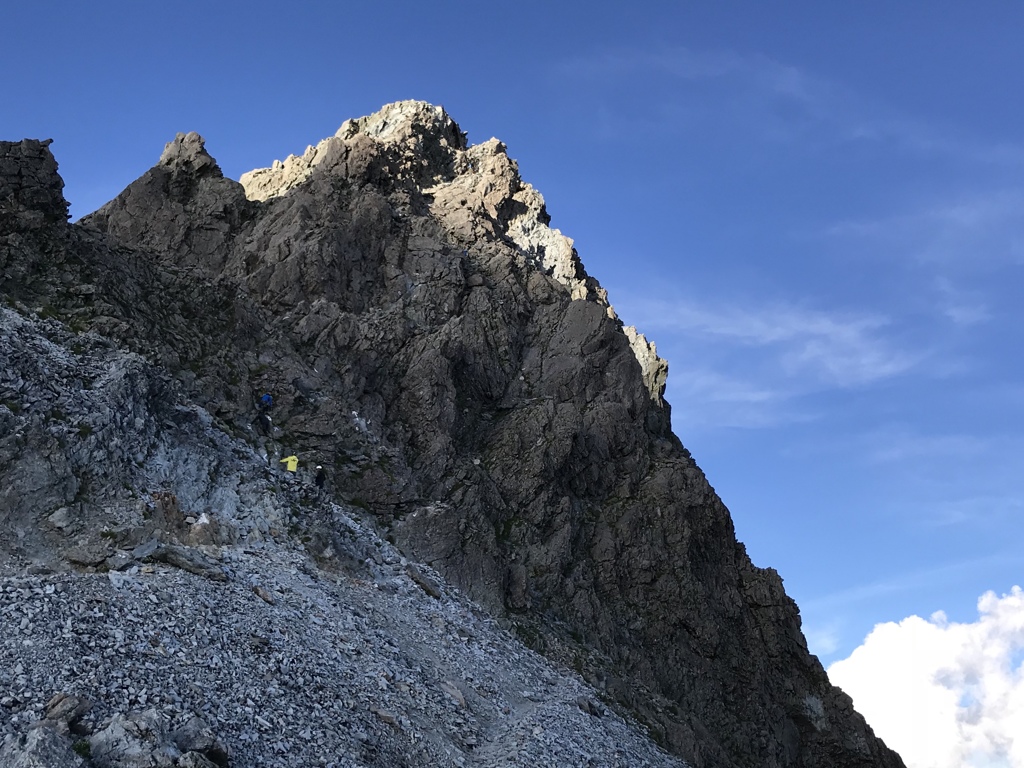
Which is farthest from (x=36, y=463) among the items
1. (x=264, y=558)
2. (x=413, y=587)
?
(x=413, y=587)

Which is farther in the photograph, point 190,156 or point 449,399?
point 190,156

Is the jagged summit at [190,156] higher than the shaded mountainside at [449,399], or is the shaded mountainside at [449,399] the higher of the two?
the jagged summit at [190,156]

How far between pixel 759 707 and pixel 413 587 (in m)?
33.2

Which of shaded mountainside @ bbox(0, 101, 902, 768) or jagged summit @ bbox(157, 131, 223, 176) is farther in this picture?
jagged summit @ bbox(157, 131, 223, 176)

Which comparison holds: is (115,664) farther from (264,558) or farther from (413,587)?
(413,587)

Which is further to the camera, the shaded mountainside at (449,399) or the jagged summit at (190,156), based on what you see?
the jagged summit at (190,156)

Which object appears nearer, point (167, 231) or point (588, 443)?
point (588, 443)

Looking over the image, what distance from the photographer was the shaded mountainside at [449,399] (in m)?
55.3

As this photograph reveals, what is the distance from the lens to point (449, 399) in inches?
2662

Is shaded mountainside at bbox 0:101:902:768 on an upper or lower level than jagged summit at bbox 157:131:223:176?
lower

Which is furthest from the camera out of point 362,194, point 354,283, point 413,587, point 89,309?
point 362,194

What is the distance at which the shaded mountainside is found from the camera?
5534 centimetres

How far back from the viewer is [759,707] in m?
68.6

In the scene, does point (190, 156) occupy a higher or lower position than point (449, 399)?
higher
